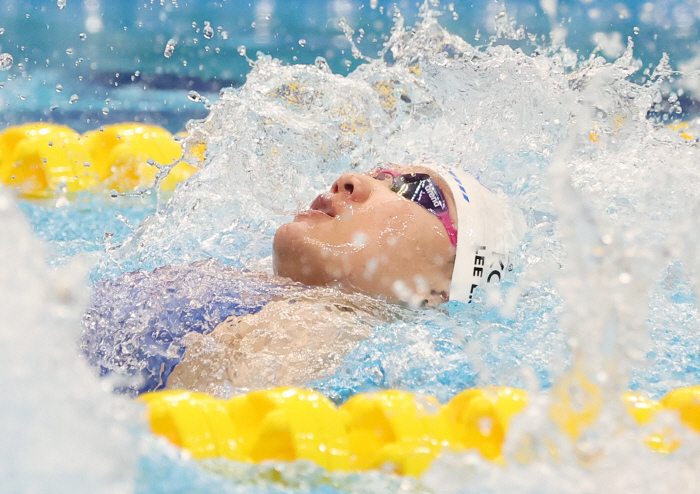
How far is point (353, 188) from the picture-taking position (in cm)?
162


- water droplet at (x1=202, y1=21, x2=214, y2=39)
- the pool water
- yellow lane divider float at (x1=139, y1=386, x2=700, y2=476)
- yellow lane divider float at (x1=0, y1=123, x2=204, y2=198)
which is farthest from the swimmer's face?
water droplet at (x1=202, y1=21, x2=214, y2=39)

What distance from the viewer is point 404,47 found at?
2.60 meters

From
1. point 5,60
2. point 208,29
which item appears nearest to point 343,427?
point 5,60

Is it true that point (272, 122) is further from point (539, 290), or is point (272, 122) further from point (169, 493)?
point (169, 493)

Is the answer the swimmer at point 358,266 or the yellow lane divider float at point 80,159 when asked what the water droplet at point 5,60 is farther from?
the swimmer at point 358,266

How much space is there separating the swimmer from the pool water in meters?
0.07

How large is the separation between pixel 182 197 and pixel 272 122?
392mm

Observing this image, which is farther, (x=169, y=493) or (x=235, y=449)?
(x=235, y=449)

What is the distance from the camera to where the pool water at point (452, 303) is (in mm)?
725

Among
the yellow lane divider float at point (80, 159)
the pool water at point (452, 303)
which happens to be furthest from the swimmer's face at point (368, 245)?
the yellow lane divider float at point (80, 159)

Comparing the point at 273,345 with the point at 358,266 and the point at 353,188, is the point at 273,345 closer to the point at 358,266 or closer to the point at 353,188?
the point at 358,266

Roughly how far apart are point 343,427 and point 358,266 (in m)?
0.66

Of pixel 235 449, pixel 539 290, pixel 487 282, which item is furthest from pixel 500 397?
pixel 539 290

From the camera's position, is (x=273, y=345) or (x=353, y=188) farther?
(x=353, y=188)
